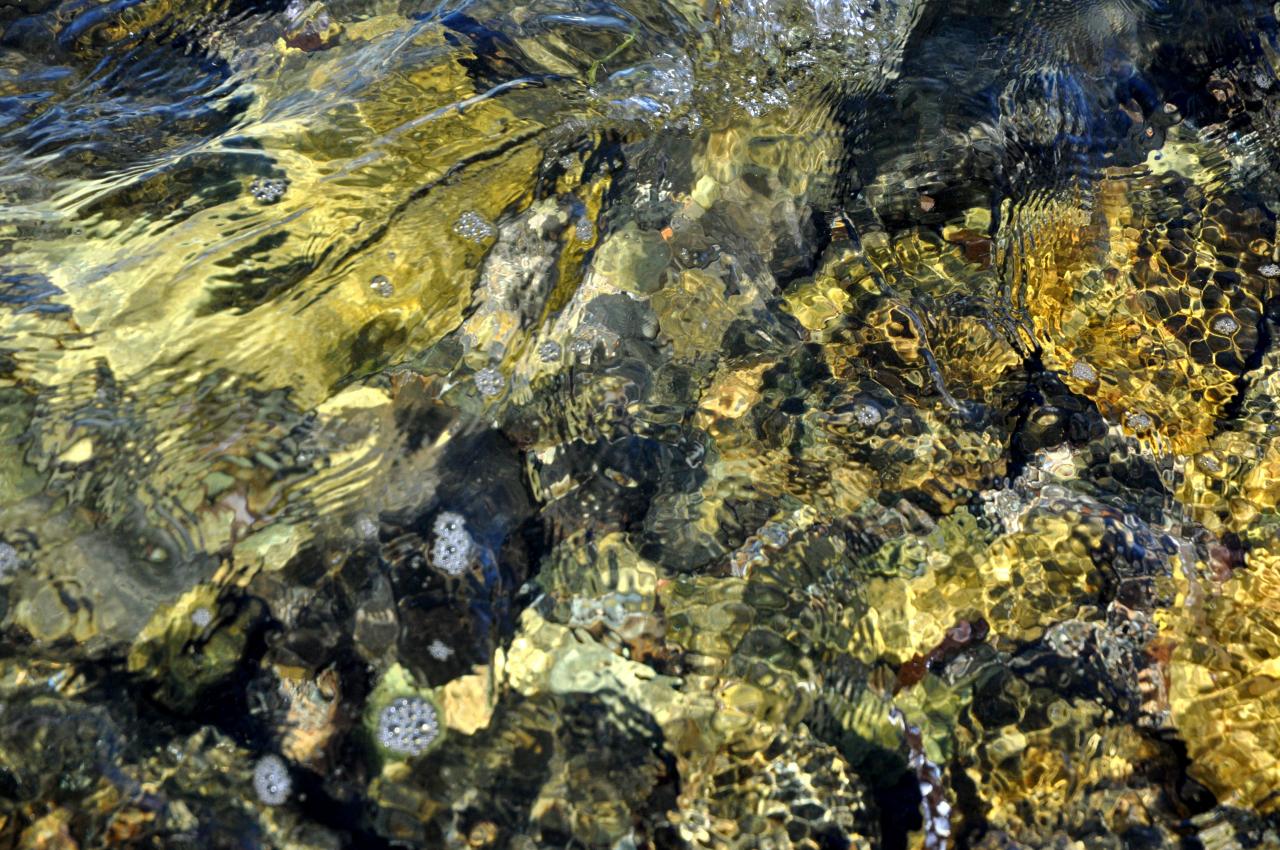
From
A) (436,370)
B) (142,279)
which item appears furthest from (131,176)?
(436,370)

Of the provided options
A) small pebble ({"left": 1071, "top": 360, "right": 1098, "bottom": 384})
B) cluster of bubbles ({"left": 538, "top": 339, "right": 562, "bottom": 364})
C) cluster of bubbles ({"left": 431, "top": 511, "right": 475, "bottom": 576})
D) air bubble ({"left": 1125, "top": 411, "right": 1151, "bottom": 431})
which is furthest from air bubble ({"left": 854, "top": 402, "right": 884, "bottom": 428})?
cluster of bubbles ({"left": 431, "top": 511, "right": 475, "bottom": 576})

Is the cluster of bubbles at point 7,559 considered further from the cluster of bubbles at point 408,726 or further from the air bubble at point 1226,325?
the air bubble at point 1226,325

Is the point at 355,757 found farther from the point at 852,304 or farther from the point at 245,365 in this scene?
the point at 852,304

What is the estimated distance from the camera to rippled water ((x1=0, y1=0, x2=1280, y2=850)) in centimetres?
233

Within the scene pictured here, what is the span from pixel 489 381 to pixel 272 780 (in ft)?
4.32

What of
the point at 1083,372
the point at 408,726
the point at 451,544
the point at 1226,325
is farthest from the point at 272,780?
the point at 1226,325

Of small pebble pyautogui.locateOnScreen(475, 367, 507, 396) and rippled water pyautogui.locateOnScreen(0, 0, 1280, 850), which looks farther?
small pebble pyautogui.locateOnScreen(475, 367, 507, 396)

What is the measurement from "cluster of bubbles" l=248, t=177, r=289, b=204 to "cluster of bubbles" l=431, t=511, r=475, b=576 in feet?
3.92

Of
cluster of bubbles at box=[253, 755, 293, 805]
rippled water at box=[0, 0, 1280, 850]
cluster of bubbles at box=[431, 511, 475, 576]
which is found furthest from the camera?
cluster of bubbles at box=[431, 511, 475, 576]

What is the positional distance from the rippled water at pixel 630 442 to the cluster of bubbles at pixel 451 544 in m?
0.02

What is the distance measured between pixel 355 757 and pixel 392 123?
210cm

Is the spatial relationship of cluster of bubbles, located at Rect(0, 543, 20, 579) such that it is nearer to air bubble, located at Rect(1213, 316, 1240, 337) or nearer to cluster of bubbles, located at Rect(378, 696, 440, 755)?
cluster of bubbles, located at Rect(378, 696, 440, 755)

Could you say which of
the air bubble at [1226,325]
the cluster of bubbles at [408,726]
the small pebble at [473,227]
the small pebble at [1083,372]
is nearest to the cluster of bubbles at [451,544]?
the cluster of bubbles at [408,726]

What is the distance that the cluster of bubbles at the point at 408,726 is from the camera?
2346 millimetres
